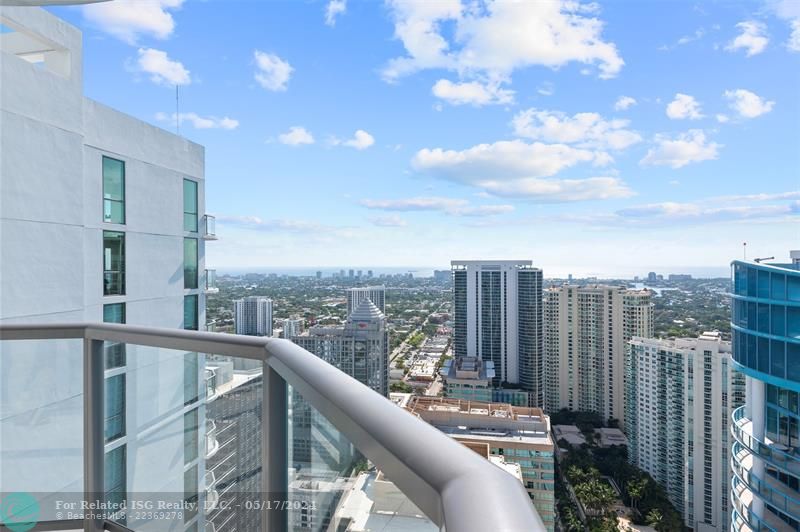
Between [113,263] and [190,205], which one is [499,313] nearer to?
[190,205]

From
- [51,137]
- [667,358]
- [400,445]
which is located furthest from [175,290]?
[667,358]

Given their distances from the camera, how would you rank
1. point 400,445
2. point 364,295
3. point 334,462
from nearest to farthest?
point 400,445 → point 334,462 → point 364,295

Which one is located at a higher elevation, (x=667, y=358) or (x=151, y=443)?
(x=151, y=443)

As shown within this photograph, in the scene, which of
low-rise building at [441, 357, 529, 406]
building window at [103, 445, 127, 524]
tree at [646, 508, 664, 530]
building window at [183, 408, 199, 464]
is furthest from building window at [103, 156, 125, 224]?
tree at [646, 508, 664, 530]

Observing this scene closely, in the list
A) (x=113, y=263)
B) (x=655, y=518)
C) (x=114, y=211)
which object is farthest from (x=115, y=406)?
(x=655, y=518)

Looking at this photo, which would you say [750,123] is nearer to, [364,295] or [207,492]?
[364,295]

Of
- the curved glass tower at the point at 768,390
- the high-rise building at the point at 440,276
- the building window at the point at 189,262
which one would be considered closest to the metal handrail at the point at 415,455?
the building window at the point at 189,262
